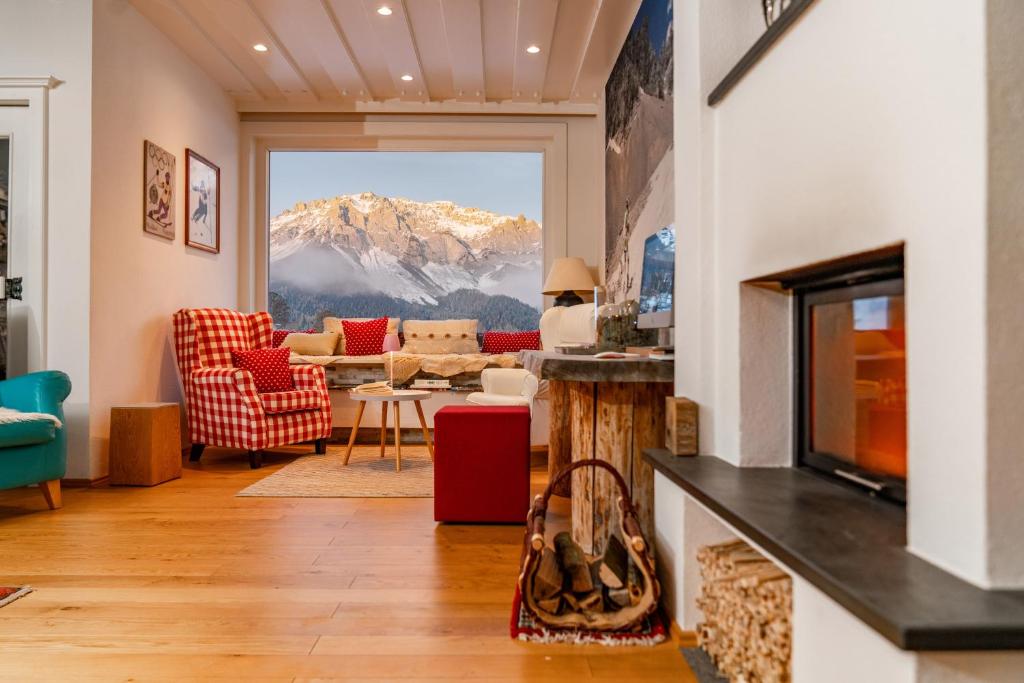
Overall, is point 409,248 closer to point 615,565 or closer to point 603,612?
point 615,565

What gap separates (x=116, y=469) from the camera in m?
3.81

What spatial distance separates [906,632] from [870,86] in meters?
0.89

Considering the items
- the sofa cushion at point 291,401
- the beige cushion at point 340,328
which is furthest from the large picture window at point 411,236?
the sofa cushion at point 291,401

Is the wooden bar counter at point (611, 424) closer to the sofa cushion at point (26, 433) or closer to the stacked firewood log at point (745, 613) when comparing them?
the stacked firewood log at point (745, 613)

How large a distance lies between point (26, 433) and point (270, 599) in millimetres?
1796

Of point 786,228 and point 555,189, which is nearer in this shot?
point 786,228

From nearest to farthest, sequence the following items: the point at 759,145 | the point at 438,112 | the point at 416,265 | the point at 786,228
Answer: the point at 786,228
the point at 759,145
the point at 438,112
the point at 416,265

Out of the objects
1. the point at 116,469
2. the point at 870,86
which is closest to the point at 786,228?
the point at 870,86

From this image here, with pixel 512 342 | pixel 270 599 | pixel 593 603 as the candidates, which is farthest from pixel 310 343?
pixel 593 603

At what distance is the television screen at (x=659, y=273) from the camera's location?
2.84 metres

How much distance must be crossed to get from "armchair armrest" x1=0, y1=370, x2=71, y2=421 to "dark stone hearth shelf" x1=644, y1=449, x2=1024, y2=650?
10.1ft

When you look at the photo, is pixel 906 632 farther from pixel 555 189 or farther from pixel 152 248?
pixel 555 189

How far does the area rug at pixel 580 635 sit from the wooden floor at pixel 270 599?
1.2 inches

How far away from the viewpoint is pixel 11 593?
6.91 feet
